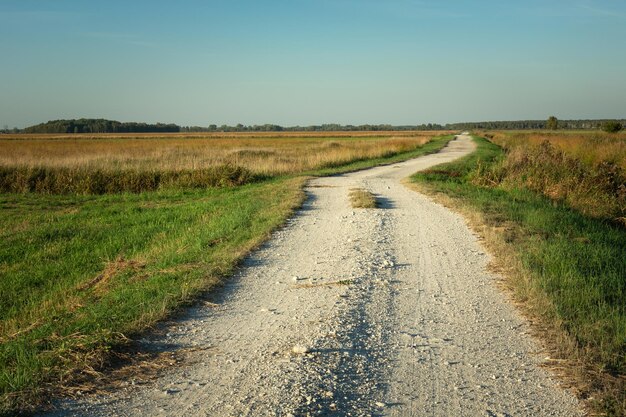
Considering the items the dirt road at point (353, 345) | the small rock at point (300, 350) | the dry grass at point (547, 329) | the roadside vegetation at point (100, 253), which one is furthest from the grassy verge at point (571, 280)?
the roadside vegetation at point (100, 253)

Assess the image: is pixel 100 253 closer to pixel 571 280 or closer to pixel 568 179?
pixel 571 280

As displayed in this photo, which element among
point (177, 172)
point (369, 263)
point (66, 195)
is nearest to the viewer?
point (369, 263)

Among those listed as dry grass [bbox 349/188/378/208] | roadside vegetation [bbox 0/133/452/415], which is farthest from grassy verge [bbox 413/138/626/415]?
roadside vegetation [bbox 0/133/452/415]

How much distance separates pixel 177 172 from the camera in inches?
916

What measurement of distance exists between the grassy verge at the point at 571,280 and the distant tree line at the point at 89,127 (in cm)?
15136

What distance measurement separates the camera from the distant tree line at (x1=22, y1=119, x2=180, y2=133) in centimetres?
14875

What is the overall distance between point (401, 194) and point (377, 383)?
38.2 feet

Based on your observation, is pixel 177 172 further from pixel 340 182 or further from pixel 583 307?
pixel 583 307

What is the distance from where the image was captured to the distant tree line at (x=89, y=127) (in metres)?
149

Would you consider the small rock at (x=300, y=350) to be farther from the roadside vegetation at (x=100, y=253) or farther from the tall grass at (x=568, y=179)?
the tall grass at (x=568, y=179)

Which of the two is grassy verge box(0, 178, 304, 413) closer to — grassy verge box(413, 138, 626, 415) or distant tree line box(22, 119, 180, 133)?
grassy verge box(413, 138, 626, 415)

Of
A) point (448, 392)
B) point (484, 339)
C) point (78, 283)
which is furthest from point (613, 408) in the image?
point (78, 283)

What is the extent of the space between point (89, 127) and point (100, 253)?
151m

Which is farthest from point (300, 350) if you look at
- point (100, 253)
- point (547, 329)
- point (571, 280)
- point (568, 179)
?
point (568, 179)
